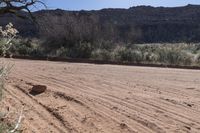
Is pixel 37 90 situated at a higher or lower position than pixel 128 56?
higher

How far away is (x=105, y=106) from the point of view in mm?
12969

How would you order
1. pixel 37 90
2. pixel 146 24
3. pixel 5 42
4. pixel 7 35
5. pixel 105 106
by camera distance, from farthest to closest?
pixel 146 24 → pixel 37 90 → pixel 105 106 → pixel 5 42 → pixel 7 35

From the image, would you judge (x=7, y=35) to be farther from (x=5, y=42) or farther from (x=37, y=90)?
(x=37, y=90)

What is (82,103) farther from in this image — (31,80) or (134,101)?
(31,80)

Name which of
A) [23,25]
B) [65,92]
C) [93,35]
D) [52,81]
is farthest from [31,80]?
[23,25]

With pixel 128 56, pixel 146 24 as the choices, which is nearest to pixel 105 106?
pixel 128 56

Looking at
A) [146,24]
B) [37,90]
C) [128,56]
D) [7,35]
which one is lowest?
[128,56]

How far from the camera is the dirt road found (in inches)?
431

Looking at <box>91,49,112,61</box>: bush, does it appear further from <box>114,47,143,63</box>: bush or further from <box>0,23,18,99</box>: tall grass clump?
<box>0,23,18,99</box>: tall grass clump

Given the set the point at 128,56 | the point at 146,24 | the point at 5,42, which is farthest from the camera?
the point at 146,24

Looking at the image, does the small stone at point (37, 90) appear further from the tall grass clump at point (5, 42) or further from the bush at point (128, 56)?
the bush at point (128, 56)

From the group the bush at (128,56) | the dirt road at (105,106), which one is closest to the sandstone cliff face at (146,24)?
the bush at (128,56)

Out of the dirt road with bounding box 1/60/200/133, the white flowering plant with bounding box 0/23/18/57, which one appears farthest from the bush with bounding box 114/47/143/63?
the white flowering plant with bounding box 0/23/18/57

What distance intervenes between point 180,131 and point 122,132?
116 cm
